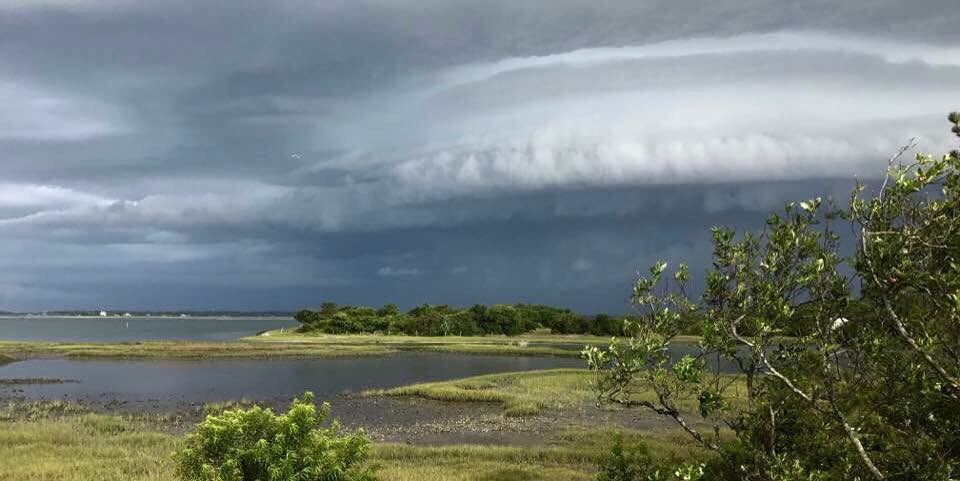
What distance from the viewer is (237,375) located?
241 feet

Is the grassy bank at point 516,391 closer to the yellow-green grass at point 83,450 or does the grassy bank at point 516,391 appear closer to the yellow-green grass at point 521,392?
the yellow-green grass at point 521,392

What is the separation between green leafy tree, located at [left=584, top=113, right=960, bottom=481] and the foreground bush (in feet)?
20.9

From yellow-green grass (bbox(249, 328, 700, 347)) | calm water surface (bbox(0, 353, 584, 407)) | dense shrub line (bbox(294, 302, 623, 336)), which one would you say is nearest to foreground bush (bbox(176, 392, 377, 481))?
calm water surface (bbox(0, 353, 584, 407))

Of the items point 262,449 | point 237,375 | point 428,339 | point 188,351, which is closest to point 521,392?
point 237,375

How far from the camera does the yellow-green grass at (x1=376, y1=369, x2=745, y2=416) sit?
1900 inches

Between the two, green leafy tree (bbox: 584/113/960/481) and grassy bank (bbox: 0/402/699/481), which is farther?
grassy bank (bbox: 0/402/699/481)

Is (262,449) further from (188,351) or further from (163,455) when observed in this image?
(188,351)

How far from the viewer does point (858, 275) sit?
846cm

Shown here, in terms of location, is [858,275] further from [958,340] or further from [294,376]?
[294,376]

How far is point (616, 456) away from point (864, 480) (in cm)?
460

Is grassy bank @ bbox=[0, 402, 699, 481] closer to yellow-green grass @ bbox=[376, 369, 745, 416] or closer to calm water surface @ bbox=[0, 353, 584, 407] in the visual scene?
yellow-green grass @ bbox=[376, 369, 745, 416]

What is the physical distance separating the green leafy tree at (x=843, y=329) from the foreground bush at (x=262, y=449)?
636cm

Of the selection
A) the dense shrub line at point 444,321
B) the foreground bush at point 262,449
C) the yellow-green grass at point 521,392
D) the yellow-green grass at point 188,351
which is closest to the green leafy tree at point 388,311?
the dense shrub line at point 444,321

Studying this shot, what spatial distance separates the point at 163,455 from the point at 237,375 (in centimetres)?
4755
